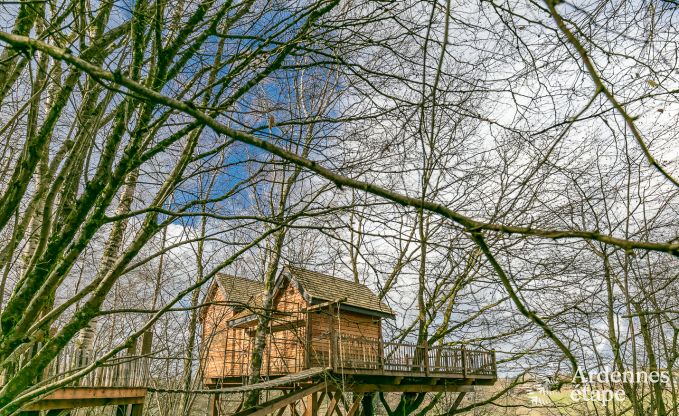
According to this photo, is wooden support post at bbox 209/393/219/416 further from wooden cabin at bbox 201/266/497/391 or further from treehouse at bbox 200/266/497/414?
wooden cabin at bbox 201/266/497/391

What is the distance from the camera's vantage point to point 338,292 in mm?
14047

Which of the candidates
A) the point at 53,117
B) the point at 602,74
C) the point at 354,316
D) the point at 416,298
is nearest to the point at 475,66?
the point at 602,74

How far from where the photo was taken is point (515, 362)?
11227 millimetres

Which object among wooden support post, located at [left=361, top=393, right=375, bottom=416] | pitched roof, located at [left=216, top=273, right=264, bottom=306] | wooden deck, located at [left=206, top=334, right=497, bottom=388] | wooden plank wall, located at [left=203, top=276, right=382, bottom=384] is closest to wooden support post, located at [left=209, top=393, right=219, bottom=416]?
wooden plank wall, located at [left=203, top=276, right=382, bottom=384]

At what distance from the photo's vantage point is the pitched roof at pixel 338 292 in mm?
13234

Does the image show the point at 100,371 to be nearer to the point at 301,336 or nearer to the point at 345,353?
the point at 301,336

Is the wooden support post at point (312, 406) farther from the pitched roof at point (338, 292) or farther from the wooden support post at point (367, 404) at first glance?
the pitched roof at point (338, 292)

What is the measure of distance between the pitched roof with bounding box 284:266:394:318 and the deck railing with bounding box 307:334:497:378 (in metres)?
1.18

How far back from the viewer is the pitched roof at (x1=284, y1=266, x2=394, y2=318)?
13.2 meters

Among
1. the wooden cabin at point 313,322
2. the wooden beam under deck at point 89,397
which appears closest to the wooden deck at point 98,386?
the wooden beam under deck at point 89,397

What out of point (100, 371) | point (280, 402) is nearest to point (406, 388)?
point (280, 402)
